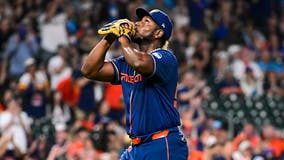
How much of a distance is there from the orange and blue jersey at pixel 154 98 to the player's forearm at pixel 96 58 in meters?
0.30

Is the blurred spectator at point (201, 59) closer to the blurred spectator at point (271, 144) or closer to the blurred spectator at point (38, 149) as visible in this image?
the blurred spectator at point (271, 144)

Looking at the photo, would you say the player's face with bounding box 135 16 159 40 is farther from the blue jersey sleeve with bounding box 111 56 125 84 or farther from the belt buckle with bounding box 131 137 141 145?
the belt buckle with bounding box 131 137 141 145

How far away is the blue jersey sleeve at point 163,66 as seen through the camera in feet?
23.7

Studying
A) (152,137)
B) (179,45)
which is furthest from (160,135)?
(179,45)

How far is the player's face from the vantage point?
291 inches

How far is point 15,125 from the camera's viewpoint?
42.7 feet

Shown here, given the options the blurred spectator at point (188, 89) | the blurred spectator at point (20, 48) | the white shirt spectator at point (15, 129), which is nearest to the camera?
the white shirt spectator at point (15, 129)

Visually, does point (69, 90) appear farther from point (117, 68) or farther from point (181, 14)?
point (117, 68)

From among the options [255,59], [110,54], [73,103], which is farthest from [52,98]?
[255,59]

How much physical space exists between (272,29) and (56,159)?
381 inches

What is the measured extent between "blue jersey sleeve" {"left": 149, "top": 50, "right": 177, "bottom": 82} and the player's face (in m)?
0.16

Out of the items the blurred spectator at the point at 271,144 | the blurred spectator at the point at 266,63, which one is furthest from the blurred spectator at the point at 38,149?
the blurred spectator at the point at 266,63

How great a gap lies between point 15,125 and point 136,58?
20.6 feet

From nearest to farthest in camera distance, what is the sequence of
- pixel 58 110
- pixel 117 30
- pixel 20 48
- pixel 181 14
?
pixel 117 30
pixel 58 110
pixel 20 48
pixel 181 14
